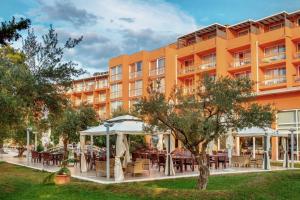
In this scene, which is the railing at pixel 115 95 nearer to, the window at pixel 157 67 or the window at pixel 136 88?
the window at pixel 136 88

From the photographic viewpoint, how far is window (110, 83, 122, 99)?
59347 millimetres

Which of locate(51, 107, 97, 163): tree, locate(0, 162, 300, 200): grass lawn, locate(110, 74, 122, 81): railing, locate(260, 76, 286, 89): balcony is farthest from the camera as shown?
locate(110, 74, 122, 81): railing

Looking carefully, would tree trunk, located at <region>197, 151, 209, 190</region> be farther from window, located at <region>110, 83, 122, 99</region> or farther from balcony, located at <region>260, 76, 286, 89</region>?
window, located at <region>110, 83, 122, 99</region>

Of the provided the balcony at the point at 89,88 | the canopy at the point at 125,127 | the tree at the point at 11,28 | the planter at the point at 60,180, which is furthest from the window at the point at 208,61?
the tree at the point at 11,28

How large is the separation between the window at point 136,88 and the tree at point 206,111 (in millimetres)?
40152

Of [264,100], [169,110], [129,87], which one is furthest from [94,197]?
[129,87]

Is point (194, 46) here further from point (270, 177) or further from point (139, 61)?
point (270, 177)

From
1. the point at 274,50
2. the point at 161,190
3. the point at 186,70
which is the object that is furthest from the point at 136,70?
the point at 161,190

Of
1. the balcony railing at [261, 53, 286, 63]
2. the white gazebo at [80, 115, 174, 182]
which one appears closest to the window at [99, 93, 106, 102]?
the balcony railing at [261, 53, 286, 63]

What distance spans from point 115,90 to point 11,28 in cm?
4838

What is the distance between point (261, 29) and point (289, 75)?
8.37 metres

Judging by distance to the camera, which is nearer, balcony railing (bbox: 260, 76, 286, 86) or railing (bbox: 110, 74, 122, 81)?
balcony railing (bbox: 260, 76, 286, 86)

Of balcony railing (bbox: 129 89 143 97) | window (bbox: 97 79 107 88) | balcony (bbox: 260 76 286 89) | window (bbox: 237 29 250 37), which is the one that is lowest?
balcony (bbox: 260 76 286 89)

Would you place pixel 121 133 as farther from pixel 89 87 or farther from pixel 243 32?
pixel 89 87
